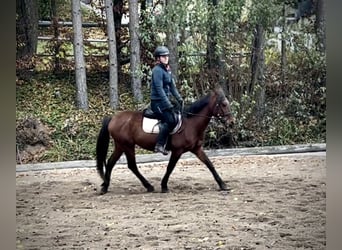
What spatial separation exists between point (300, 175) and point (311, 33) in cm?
65

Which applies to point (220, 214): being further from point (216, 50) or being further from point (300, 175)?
point (216, 50)

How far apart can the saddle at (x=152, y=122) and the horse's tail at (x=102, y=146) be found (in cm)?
18

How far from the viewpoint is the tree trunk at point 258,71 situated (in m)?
2.97

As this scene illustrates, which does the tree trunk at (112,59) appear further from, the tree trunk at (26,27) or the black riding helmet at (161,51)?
the tree trunk at (26,27)

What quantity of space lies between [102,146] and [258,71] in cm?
79

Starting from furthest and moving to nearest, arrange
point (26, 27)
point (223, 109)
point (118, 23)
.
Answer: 1. point (223, 109)
2. point (118, 23)
3. point (26, 27)

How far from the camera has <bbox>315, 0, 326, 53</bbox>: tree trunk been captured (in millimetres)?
2910

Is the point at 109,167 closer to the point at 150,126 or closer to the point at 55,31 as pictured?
the point at 150,126

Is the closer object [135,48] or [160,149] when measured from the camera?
[135,48]

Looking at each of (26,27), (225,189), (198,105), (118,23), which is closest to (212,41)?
(198,105)

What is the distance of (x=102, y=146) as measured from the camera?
290 centimetres

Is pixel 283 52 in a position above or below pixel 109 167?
above

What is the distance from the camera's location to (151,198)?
9.67 ft
